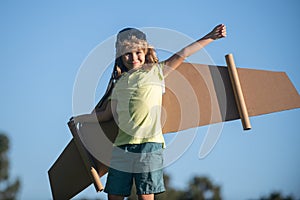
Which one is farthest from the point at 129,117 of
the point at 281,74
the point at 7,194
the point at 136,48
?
Answer: the point at 7,194

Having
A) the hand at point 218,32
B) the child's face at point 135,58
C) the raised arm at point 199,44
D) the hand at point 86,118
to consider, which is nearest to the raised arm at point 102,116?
the hand at point 86,118

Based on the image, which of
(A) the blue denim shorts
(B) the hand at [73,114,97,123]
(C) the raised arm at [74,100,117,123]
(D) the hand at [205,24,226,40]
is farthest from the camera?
(B) the hand at [73,114,97,123]

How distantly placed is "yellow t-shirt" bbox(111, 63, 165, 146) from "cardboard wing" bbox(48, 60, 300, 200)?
0.28m

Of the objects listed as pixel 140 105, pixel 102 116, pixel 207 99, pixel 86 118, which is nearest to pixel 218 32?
pixel 207 99

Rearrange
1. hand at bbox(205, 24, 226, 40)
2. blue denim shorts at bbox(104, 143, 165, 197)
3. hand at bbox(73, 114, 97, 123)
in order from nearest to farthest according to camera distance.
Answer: blue denim shorts at bbox(104, 143, 165, 197) < hand at bbox(205, 24, 226, 40) < hand at bbox(73, 114, 97, 123)

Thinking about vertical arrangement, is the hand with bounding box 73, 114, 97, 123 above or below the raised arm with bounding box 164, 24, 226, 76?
below

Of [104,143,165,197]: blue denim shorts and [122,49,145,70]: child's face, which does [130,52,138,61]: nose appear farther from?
[104,143,165,197]: blue denim shorts

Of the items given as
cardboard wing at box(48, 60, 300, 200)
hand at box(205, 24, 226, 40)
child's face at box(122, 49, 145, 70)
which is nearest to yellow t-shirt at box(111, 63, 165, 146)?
child's face at box(122, 49, 145, 70)

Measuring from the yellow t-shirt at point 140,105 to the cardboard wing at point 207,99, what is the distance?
284 millimetres

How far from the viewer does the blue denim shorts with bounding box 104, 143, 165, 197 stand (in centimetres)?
424

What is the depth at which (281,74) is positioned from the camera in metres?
4.67

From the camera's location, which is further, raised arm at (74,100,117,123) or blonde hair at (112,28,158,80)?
raised arm at (74,100,117,123)

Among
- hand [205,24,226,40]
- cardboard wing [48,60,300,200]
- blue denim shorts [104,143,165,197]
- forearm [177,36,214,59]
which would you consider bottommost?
blue denim shorts [104,143,165,197]

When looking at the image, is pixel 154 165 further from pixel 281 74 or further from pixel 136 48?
pixel 281 74
